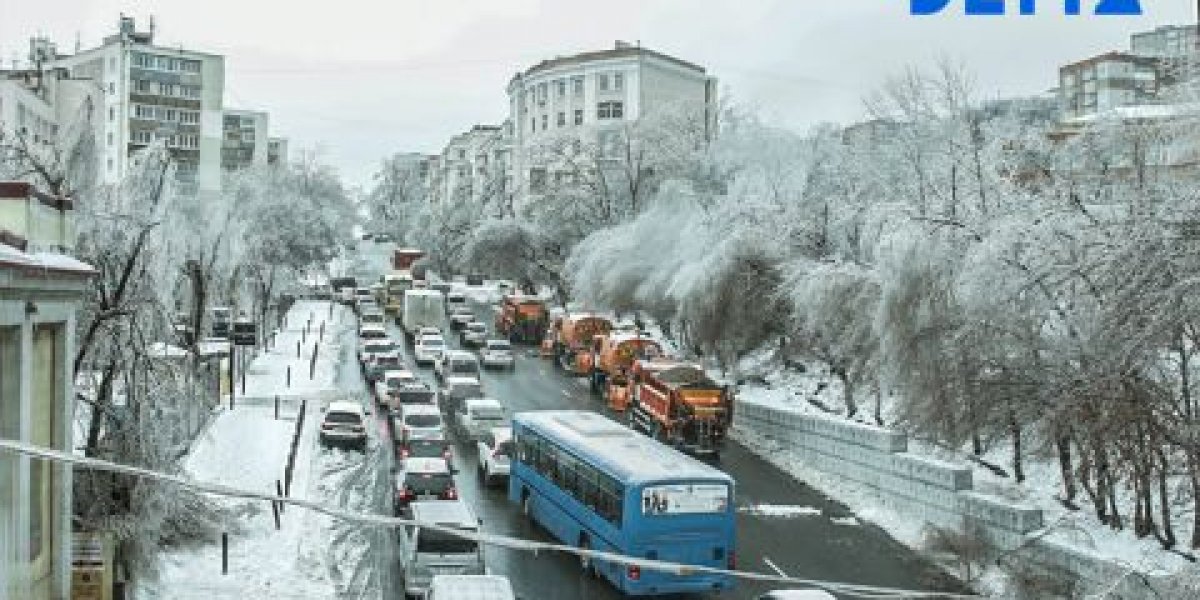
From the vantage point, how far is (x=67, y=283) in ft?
50.0

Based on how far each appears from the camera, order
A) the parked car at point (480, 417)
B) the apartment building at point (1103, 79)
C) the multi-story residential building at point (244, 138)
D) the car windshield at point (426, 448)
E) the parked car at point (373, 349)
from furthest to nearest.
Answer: the multi-story residential building at point (244, 138), the apartment building at point (1103, 79), the parked car at point (373, 349), the parked car at point (480, 417), the car windshield at point (426, 448)

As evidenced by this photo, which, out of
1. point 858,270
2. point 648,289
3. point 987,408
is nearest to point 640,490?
point 987,408

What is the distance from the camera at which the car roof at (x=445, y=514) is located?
24.4m

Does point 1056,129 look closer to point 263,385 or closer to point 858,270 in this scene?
point 858,270

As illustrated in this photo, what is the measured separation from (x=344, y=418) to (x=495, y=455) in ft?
20.3

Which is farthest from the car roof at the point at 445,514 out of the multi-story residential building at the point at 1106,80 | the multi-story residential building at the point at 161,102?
the multi-story residential building at the point at 1106,80

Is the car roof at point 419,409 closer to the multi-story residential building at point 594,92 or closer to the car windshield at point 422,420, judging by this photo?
the car windshield at point 422,420

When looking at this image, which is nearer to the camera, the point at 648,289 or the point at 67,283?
the point at 67,283

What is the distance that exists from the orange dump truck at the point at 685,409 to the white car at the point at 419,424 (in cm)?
751

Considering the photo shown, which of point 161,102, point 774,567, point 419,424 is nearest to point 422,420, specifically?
point 419,424

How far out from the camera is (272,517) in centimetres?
2833

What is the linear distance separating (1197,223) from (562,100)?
105 metres

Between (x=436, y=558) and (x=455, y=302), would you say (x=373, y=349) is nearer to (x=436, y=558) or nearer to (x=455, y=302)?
(x=455, y=302)

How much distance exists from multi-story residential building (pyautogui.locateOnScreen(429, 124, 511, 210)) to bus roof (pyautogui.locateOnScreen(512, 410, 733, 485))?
9900cm
